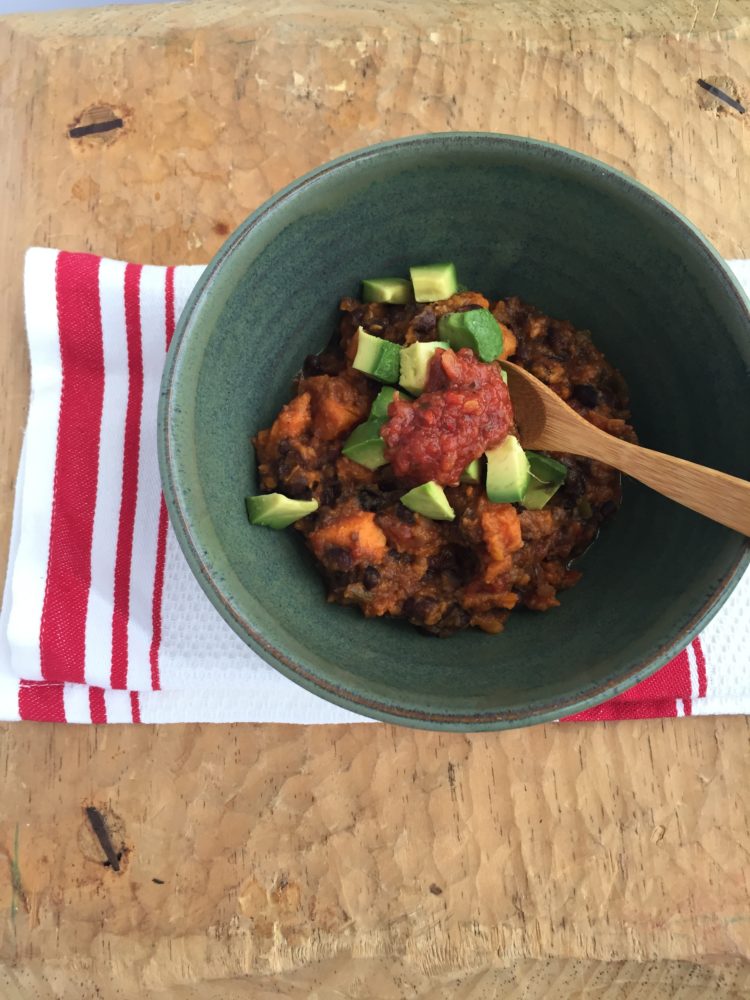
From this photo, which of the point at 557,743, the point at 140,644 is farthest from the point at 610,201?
the point at 140,644

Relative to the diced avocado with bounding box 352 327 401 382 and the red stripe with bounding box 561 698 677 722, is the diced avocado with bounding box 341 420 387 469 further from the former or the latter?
the red stripe with bounding box 561 698 677 722

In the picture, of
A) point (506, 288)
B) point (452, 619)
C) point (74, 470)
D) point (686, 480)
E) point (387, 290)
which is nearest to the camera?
point (686, 480)

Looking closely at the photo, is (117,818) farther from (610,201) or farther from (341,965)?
(610,201)

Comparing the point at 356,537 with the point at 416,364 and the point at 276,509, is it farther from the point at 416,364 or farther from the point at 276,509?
the point at 416,364

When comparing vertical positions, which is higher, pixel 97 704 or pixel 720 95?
pixel 720 95

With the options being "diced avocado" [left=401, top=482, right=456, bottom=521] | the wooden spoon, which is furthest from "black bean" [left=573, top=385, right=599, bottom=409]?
"diced avocado" [left=401, top=482, right=456, bottom=521]

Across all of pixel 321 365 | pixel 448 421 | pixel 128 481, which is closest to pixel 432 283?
pixel 321 365
